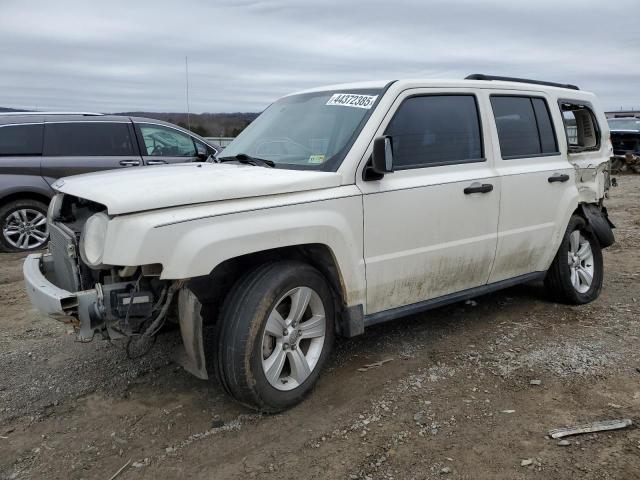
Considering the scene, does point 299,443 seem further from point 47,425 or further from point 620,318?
point 620,318

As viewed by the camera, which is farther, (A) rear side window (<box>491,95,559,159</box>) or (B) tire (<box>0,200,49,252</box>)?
(B) tire (<box>0,200,49,252</box>)

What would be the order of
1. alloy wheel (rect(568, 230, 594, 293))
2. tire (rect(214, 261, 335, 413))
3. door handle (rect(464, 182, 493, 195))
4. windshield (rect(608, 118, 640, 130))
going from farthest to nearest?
windshield (rect(608, 118, 640, 130)) → alloy wheel (rect(568, 230, 594, 293)) → door handle (rect(464, 182, 493, 195)) → tire (rect(214, 261, 335, 413))

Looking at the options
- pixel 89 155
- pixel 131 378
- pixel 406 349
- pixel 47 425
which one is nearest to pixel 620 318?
pixel 406 349

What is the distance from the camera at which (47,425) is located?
11.1 feet

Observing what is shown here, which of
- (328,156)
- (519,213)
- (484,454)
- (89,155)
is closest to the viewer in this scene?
(484,454)

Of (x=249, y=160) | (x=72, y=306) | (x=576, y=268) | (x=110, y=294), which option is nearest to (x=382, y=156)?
(x=249, y=160)

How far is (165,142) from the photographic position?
8820mm

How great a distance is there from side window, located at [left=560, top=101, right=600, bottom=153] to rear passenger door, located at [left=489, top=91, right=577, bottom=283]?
1.95ft

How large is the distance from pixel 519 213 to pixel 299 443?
262 cm

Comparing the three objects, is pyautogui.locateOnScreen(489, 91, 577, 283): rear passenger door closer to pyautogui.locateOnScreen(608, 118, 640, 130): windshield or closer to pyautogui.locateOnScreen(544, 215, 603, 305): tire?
pyautogui.locateOnScreen(544, 215, 603, 305): tire

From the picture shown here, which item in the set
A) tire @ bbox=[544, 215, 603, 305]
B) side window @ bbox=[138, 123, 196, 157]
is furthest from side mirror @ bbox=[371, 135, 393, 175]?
side window @ bbox=[138, 123, 196, 157]

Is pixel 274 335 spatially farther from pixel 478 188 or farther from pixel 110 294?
pixel 478 188

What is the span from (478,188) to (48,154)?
20.5 feet

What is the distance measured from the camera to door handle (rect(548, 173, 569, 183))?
4.95m
